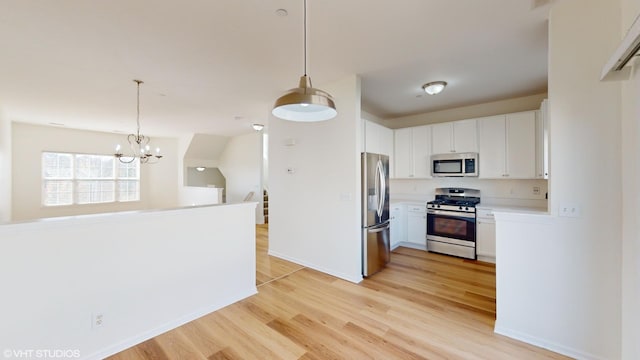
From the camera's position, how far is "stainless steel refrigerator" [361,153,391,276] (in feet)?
11.2

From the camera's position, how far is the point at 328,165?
3.58 metres

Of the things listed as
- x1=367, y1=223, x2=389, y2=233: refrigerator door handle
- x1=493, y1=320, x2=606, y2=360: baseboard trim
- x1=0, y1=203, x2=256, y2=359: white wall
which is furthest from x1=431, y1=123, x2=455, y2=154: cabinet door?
x1=0, y1=203, x2=256, y2=359: white wall

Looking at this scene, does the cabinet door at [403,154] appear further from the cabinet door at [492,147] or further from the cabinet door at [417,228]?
the cabinet door at [492,147]

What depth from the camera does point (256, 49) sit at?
2.58 meters

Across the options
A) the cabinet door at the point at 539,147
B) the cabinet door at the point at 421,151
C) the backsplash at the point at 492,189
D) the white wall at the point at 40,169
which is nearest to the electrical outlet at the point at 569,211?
the cabinet door at the point at 539,147

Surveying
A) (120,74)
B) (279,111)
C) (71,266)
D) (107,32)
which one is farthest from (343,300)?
(120,74)

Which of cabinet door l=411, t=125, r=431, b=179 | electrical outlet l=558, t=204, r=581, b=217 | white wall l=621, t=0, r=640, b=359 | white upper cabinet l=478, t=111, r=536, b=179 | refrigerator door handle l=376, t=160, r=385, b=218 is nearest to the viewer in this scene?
white wall l=621, t=0, r=640, b=359

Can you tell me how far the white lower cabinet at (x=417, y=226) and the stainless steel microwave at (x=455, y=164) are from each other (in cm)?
75

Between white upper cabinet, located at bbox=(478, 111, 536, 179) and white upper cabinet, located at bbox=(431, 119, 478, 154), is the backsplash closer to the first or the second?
white upper cabinet, located at bbox=(478, 111, 536, 179)

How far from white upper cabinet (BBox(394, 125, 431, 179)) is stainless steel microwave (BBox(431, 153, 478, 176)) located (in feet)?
0.46

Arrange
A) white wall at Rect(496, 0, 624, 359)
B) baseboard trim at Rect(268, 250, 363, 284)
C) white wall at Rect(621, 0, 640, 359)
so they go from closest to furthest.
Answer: white wall at Rect(621, 0, 640, 359), white wall at Rect(496, 0, 624, 359), baseboard trim at Rect(268, 250, 363, 284)

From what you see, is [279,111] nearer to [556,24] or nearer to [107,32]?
[107,32]

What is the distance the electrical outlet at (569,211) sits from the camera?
1.88 meters

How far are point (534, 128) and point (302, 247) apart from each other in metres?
4.00
